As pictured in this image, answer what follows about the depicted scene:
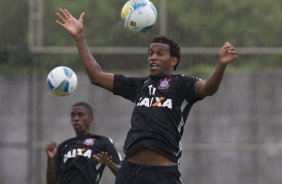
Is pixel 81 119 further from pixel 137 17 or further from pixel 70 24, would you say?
pixel 70 24

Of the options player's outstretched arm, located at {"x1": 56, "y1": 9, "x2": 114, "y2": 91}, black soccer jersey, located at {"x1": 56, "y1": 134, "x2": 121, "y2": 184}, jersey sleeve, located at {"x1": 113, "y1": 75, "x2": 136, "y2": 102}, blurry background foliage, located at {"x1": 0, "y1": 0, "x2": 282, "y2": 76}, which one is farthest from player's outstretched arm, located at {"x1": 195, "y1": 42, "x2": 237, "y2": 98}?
blurry background foliage, located at {"x1": 0, "y1": 0, "x2": 282, "y2": 76}

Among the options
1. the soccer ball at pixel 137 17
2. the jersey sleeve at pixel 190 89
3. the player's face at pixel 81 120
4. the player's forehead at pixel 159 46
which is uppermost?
the soccer ball at pixel 137 17

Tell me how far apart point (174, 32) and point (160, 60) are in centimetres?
555

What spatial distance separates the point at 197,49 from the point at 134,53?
86 cm

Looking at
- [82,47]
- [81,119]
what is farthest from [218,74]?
[81,119]

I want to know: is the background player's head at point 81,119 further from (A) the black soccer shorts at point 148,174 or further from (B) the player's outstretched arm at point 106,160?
(A) the black soccer shorts at point 148,174

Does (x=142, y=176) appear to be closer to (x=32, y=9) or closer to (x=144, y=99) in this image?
(x=144, y=99)

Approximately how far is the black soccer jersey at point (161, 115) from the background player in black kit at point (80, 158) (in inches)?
84.6

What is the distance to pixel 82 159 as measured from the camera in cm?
897

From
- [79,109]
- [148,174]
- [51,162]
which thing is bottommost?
[51,162]

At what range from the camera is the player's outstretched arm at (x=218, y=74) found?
616 centimetres

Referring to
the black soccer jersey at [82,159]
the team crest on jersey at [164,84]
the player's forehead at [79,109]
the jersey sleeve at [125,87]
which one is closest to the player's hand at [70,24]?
the jersey sleeve at [125,87]

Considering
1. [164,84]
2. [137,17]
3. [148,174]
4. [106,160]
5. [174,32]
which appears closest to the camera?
[148,174]

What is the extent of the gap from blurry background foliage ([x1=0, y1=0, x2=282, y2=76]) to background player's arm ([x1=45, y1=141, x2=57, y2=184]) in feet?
11.4
